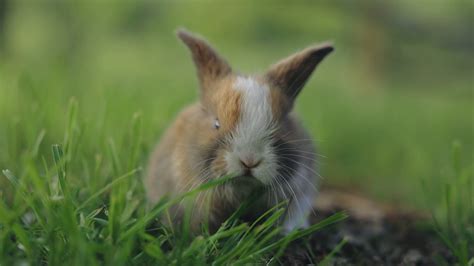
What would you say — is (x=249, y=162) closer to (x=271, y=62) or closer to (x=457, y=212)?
(x=457, y=212)

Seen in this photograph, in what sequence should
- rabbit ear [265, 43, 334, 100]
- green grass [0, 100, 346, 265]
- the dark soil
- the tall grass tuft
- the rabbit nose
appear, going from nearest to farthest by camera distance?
green grass [0, 100, 346, 265] < the rabbit nose < the dark soil < the tall grass tuft < rabbit ear [265, 43, 334, 100]

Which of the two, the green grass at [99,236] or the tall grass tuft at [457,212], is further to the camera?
the tall grass tuft at [457,212]

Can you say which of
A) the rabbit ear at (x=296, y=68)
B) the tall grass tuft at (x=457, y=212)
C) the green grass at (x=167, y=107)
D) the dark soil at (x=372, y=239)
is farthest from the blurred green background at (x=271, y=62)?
the rabbit ear at (x=296, y=68)

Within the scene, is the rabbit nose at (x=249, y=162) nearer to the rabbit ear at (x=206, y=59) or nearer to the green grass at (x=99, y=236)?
the green grass at (x=99, y=236)

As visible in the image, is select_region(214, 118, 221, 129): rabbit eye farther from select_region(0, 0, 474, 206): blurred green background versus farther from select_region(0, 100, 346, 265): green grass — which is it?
select_region(0, 0, 474, 206): blurred green background

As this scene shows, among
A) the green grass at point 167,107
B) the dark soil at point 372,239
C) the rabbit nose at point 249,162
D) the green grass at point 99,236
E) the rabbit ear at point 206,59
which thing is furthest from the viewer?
the rabbit ear at point 206,59

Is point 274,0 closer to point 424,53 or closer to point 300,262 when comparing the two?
point 424,53

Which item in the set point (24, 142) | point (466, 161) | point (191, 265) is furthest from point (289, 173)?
point (466, 161)

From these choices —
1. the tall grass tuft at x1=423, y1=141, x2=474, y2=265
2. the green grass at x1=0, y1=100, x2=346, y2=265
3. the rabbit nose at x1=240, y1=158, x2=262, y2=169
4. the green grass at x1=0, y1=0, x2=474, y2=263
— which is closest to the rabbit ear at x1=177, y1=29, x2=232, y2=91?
the green grass at x1=0, y1=0, x2=474, y2=263
